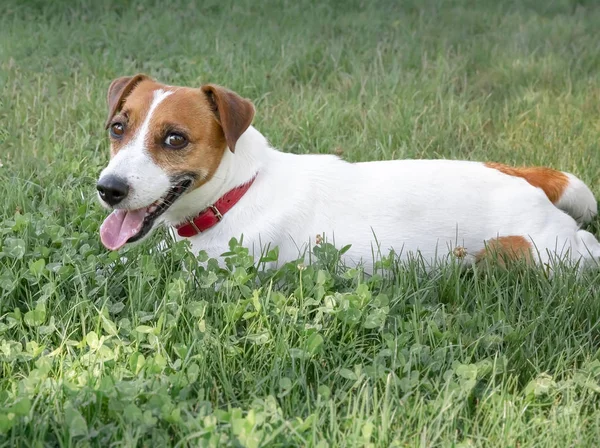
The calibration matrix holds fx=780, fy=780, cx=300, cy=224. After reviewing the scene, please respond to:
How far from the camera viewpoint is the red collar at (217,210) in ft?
12.4

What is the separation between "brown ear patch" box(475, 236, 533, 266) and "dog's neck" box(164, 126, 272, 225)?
119 centimetres

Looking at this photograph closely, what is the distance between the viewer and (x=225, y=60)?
6.63 meters

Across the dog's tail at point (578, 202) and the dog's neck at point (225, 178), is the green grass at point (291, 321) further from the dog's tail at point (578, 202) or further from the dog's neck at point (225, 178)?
the dog's tail at point (578, 202)

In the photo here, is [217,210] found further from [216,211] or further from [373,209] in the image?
[373,209]

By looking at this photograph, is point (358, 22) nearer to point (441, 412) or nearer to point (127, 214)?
point (127, 214)

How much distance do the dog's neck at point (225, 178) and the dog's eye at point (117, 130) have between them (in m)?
0.42

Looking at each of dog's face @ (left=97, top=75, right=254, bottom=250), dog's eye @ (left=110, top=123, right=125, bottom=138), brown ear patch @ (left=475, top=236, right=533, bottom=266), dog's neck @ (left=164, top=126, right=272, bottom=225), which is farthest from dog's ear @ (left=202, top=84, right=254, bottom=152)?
brown ear patch @ (left=475, top=236, right=533, bottom=266)

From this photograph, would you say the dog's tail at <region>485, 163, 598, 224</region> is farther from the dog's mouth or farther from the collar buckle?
the dog's mouth

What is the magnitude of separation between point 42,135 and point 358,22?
3.87 metres

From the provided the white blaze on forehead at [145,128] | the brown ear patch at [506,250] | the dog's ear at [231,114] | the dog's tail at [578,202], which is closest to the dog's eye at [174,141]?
the white blaze on forehead at [145,128]

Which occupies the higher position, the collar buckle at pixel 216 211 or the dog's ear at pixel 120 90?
the dog's ear at pixel 120 90

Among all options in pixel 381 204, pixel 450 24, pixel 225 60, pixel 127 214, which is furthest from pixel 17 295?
pixel 450 24

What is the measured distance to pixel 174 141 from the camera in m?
3.59

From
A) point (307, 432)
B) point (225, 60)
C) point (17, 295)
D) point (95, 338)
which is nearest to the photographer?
point (307, 432)
